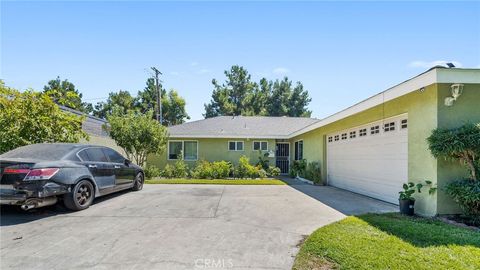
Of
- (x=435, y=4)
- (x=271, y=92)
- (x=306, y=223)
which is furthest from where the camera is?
(x=271, y=92)

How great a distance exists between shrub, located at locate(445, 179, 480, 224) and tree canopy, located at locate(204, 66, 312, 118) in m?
32.2

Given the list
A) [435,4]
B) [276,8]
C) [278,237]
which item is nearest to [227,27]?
[276,8]

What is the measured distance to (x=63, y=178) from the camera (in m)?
5.76

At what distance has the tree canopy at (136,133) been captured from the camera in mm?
13516

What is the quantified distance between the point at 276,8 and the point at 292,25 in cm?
110

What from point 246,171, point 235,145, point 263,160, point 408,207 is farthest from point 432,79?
point 235,145

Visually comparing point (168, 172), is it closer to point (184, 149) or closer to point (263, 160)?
point (184, 149)

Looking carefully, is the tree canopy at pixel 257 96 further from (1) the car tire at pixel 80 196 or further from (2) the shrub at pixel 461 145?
(2) the shrub at pixel 461 145

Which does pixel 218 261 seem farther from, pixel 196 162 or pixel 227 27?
pixel 196 162

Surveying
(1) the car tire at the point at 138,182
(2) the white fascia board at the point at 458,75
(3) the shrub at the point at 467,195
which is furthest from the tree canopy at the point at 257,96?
(3) the shrub at the point at 467,195

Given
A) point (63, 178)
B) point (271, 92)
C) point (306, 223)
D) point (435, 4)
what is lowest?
point (306, 223)

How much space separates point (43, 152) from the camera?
611 centimetres

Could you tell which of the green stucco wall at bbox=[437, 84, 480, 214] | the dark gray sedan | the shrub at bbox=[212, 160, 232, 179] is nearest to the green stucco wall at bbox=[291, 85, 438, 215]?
the green stucco wall at bbox=[437, 84, 480, 214]

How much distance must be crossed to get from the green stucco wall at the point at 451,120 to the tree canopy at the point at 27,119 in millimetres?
10569
